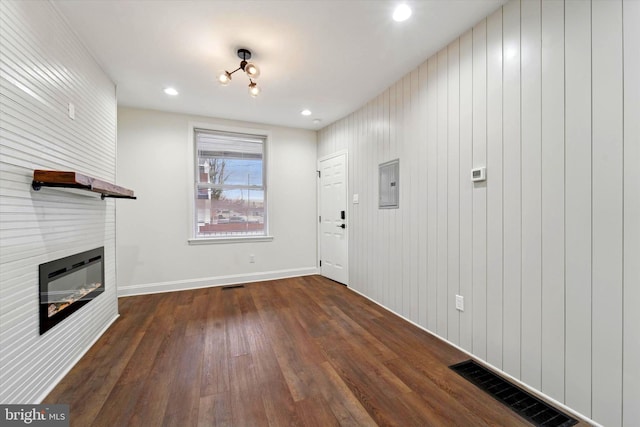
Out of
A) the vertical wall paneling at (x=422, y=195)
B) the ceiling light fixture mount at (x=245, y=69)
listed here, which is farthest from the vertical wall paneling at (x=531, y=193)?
the ceiling light fixture mount at (x=245, y=69)

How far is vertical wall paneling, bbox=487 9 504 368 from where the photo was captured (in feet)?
6.40

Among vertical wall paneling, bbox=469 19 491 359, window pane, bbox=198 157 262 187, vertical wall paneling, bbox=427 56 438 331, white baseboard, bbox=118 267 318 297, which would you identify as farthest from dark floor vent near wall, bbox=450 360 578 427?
window pane, bbox=198 157 262 187

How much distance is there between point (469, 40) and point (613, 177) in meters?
1.50

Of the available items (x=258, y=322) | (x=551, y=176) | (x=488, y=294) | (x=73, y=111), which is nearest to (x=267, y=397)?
(x=258, y=322)

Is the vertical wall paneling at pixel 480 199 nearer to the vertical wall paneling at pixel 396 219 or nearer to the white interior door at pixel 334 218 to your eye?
the vertical wall paneling at pixel 396 219

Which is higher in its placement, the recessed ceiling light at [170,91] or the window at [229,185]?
the recessed ceiling light at [170,91]

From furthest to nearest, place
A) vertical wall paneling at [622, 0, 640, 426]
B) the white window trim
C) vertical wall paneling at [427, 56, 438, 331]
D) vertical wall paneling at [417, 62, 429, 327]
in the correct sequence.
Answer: the white window trim
vertical wall paneling at [417, 62, 429, 327]
vertical wall paneling at [427, 56, 438, 331]
vertical wall paneling at [622, 0, 640, 426]

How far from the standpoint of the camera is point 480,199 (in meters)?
2.10

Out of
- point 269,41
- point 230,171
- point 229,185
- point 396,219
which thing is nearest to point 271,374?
point 396,219

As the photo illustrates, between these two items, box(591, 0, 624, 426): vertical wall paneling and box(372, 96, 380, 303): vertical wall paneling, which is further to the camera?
box(372, 96, 380, 303): vertical wall paneling

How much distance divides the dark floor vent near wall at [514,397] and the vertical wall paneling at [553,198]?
0.12 m

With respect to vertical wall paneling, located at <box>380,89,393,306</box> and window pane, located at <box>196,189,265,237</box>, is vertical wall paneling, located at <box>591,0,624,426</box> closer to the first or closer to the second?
vertical wall paneling, located at <box>380,89,393,306</box>

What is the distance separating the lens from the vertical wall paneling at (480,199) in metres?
2.06

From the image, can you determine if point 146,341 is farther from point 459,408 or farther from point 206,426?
point 459,408
